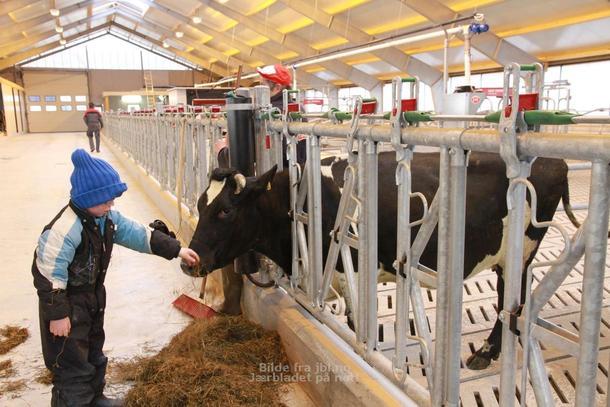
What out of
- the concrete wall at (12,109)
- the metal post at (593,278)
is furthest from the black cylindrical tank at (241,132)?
the concrete wall at (12,109)

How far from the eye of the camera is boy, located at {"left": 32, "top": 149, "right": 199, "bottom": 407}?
2535 millimetres

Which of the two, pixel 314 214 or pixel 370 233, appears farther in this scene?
pixel 314 214

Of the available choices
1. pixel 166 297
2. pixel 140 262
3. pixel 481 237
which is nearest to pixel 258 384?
pixel 481 237

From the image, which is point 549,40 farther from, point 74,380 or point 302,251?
point 74,380

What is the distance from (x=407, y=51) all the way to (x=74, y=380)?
1867cm

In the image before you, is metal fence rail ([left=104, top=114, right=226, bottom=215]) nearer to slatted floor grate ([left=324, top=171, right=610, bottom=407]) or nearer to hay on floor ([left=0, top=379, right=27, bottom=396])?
slatted floor grate ([left=324, top=171, right=610, bottom=407])

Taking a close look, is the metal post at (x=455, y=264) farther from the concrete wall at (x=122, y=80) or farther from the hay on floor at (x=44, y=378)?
the concrete wall at (x=122, y=80)

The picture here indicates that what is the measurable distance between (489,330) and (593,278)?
2385mm

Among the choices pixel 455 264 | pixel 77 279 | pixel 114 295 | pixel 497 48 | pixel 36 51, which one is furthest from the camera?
pixel 36 51

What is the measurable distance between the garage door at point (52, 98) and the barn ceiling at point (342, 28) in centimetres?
388

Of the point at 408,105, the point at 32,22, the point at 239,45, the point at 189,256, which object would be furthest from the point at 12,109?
the point at 408,105

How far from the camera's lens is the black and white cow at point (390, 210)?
3053 millimetres

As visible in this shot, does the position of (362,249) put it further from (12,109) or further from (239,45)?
(12,109)

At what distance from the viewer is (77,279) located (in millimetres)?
2668
